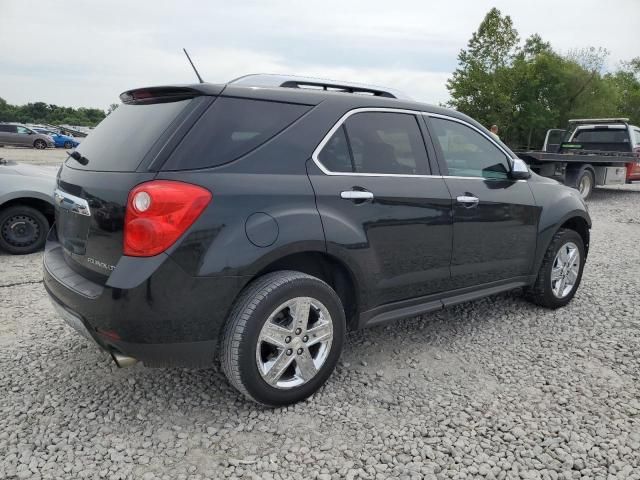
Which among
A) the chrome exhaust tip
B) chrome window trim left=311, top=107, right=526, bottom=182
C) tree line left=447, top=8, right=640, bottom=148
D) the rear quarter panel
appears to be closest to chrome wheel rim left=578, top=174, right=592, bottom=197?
the rear quarter panel

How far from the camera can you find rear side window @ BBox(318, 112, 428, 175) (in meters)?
2.85

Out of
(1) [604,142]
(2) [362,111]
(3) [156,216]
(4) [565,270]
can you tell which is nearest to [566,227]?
(4) [565,270]

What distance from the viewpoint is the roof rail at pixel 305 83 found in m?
2.83

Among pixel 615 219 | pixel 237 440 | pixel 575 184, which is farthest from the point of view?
pixel 575 184

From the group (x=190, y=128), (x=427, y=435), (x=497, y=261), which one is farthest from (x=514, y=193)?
(x=190, y=128)

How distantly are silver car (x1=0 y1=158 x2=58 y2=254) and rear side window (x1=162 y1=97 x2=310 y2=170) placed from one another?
412 cm

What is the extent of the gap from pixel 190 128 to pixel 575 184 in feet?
37.9

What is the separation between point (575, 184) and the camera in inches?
467

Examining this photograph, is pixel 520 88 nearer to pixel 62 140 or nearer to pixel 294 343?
pixel 62 140

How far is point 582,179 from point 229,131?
11.8m

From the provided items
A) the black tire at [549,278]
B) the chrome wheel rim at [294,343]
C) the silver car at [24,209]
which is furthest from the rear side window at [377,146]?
the silver car at [24,209]

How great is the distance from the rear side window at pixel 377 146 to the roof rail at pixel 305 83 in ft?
0.73

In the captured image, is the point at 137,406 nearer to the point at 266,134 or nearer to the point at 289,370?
the point at 289,370

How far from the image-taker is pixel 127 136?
8.56 feet
